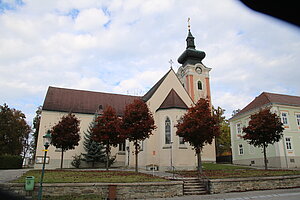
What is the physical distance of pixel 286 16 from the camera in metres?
1.70

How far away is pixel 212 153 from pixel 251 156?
6.24 meters

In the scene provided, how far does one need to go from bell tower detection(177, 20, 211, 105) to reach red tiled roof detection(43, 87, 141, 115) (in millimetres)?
10652

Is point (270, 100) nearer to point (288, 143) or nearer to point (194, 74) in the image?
point (288, 143)

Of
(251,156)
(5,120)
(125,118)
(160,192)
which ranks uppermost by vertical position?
(5,120)

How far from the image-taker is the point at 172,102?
28766 mm

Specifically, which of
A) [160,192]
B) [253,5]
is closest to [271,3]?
[253,5]

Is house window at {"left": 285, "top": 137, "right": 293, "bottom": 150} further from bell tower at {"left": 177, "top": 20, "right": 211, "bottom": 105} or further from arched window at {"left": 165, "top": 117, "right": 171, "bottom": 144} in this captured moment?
arched window at {"left": 165, "top": 117, "right": 171, "bottom": 144}

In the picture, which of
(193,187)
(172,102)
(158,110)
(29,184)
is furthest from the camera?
(158,110)

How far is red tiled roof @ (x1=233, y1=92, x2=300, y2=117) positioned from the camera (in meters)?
32.9

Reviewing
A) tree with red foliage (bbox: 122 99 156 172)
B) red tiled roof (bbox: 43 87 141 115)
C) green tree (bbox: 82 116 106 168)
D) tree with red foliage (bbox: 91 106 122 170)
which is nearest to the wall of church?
red tiled roof (bbox: 43 87 141 115)

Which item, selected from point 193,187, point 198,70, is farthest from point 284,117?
point 193,187

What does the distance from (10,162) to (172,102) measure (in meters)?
23.2

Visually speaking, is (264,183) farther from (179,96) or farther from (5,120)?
(5,120)

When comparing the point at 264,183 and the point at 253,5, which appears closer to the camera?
the point at 253,5
